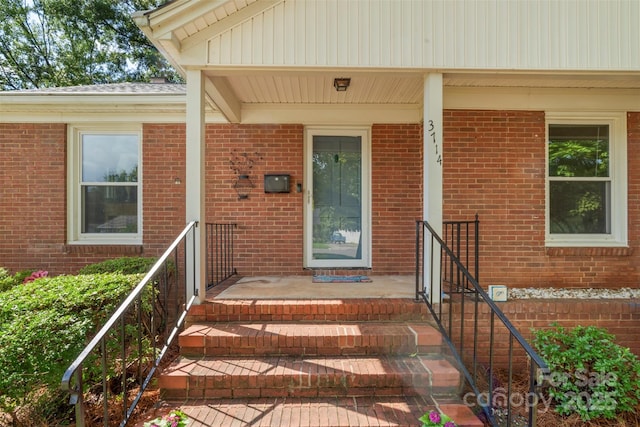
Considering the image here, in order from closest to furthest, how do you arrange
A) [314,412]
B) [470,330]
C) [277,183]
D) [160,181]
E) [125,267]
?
1. [314,412]
2. [470,330]
3. [125,267]
4. [277,183]
5. [160,181]

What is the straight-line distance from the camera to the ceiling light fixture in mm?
3543

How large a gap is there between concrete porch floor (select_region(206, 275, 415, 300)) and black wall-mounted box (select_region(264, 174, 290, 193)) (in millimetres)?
1154

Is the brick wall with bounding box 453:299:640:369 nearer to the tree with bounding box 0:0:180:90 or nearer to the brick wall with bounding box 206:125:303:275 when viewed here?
the brick wall with bounding box 206:125:303:275

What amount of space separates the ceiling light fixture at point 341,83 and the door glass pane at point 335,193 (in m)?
1.06

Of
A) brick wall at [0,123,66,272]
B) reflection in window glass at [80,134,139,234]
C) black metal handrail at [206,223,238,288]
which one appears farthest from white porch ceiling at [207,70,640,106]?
brick wall at [0,123,66,272]

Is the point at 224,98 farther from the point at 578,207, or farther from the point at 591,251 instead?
the point at 591,251

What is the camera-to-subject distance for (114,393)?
3104 mm

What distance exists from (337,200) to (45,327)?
3.34m

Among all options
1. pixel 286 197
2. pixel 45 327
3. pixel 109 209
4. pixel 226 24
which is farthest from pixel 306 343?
pixel 109 209

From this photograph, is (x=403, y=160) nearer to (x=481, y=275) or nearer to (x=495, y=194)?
(x=495, y=194)

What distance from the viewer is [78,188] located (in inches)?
187

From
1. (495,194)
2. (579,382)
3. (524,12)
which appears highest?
(524,12)

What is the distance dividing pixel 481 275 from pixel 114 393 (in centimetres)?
415

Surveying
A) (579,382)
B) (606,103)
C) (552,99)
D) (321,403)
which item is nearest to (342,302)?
(321,403)
